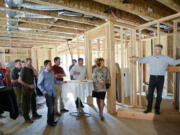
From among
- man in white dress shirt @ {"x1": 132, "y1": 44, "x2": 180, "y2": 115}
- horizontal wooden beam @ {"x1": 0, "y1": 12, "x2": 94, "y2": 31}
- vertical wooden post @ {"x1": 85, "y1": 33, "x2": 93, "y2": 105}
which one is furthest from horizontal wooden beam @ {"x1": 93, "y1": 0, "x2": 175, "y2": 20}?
horizontal wooden beam @ {"x1": 0, "y1": 12, "x2": 94, "y2": 31}

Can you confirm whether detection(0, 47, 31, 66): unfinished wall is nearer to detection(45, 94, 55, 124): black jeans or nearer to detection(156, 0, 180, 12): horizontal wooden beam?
detection(45, 94, 55, 124): black jeans

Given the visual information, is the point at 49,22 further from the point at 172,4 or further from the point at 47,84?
the point at 172,4

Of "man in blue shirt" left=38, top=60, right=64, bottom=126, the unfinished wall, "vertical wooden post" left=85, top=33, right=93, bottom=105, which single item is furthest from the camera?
the unfinished wall

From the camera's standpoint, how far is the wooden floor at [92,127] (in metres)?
2.61

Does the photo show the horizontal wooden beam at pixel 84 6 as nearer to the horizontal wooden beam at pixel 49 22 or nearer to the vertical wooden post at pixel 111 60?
the vertical wooden post at pixel 111 60

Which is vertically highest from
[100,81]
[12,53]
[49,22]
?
[49,22]

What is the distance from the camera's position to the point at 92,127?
9.29 ft

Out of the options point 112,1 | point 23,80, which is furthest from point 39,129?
point 112,1

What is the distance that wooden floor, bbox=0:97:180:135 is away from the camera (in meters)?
2.61

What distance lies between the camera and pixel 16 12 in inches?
119

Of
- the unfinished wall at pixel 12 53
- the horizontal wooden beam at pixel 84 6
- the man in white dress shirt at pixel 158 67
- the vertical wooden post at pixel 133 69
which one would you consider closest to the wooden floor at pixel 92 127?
the man in white dress shirt at pixel 158 67

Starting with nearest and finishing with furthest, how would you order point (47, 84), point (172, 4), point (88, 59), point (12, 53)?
point (47, 84) < point (172, 4) < point (88, 59) < point (12, 53)

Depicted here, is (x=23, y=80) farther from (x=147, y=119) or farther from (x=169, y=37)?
(x=169, y=37)

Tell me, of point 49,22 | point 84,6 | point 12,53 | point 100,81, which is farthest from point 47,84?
point 12,53
